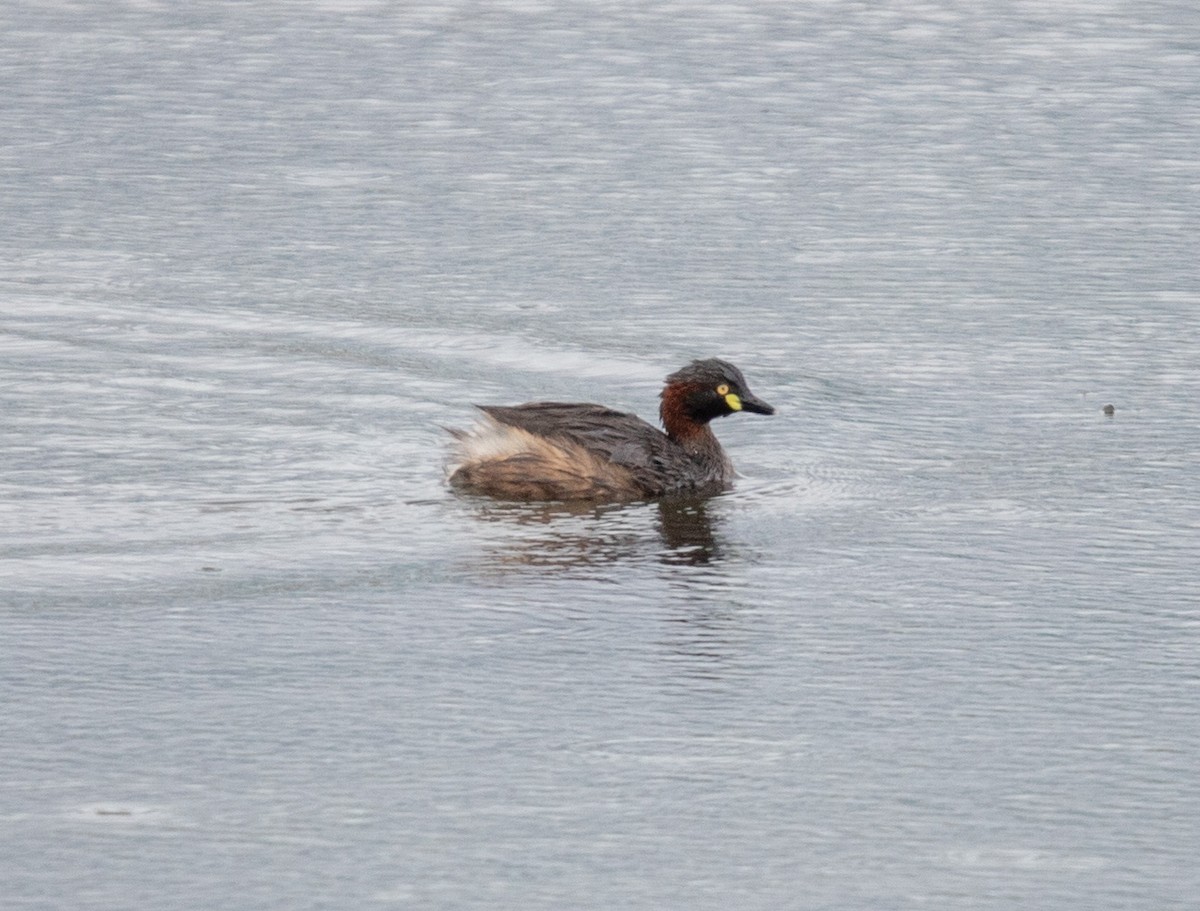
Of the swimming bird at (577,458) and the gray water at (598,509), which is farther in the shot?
the swimming bird at (577,458)

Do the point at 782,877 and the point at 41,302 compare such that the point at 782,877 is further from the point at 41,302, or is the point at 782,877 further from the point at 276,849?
the point at 41,302

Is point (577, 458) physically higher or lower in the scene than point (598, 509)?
higher

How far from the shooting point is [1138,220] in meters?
17.3

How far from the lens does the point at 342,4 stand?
27.0 m

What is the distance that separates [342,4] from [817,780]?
20590 millimetres

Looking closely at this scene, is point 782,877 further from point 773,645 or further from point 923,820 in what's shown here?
point 773,645

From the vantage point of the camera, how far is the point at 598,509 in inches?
454

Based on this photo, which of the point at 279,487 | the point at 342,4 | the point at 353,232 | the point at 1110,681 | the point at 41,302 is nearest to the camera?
the point at 1110,681

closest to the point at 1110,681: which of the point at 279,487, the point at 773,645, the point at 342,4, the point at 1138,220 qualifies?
the point at 773,645

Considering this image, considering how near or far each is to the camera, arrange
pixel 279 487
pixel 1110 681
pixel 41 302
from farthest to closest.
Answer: pixel 41 302
pixel 279 487
pixel 1110 681

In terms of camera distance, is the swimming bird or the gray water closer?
the gray water

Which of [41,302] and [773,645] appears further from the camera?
[41,302]

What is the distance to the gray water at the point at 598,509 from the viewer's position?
714 cm

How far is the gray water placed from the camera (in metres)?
7.14
